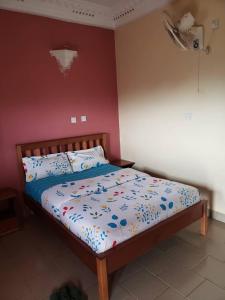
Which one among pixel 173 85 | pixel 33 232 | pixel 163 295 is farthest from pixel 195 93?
pixel 33 232

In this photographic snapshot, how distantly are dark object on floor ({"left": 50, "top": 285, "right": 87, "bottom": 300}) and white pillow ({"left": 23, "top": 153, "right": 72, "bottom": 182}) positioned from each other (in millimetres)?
1485

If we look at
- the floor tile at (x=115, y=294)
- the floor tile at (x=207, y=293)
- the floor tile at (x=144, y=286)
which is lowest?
the floor tile at (x=115, y=294)

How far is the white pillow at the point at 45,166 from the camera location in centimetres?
300

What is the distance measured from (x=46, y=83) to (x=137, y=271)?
2.55 m

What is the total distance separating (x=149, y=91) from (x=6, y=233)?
264 cm

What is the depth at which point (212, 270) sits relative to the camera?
79.4 inches

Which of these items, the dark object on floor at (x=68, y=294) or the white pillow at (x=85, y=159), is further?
the white pillow at (x=85, y=159)

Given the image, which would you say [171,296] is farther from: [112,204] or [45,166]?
[45,166]

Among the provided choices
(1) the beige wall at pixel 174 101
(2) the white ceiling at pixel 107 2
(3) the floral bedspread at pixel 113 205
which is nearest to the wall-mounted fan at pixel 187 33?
(1) the beige wall at pixel 174 101

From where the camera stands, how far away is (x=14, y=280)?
6.70ft

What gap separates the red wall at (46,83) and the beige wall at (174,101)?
373 millimetres

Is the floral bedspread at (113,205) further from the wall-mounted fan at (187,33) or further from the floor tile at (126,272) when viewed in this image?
the wall-mounted fan at (187,33)

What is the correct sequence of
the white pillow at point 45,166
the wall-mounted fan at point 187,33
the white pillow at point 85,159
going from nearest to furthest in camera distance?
1. the wall-mounted fan at point 187,33
2. the white pillow at point 45,166
3. the white pillow at point 85,159

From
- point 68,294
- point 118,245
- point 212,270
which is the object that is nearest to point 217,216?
point 212,270
